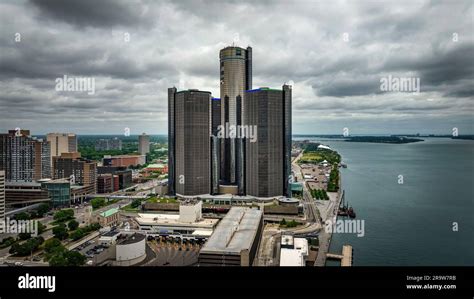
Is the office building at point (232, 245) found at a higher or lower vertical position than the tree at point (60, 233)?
higher

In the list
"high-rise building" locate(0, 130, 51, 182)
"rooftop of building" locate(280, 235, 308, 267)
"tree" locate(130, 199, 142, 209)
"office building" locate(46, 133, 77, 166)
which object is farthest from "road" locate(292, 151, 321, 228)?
"office building" locate(46, 133, 77, 166)

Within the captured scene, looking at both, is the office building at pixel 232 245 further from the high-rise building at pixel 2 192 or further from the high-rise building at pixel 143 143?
the high-rise building at pixel 143 143

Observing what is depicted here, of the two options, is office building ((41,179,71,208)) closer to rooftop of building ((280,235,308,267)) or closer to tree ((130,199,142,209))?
tree ((130,199,142,209))

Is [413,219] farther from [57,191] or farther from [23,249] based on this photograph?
[57,191]

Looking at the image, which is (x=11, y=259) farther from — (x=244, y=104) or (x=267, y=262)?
(x=244, y=104)

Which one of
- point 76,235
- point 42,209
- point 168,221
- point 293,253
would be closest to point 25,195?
point 42,209

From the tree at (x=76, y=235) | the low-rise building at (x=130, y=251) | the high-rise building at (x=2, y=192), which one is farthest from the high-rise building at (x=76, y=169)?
the low-rise building at (x=130, y=251)
